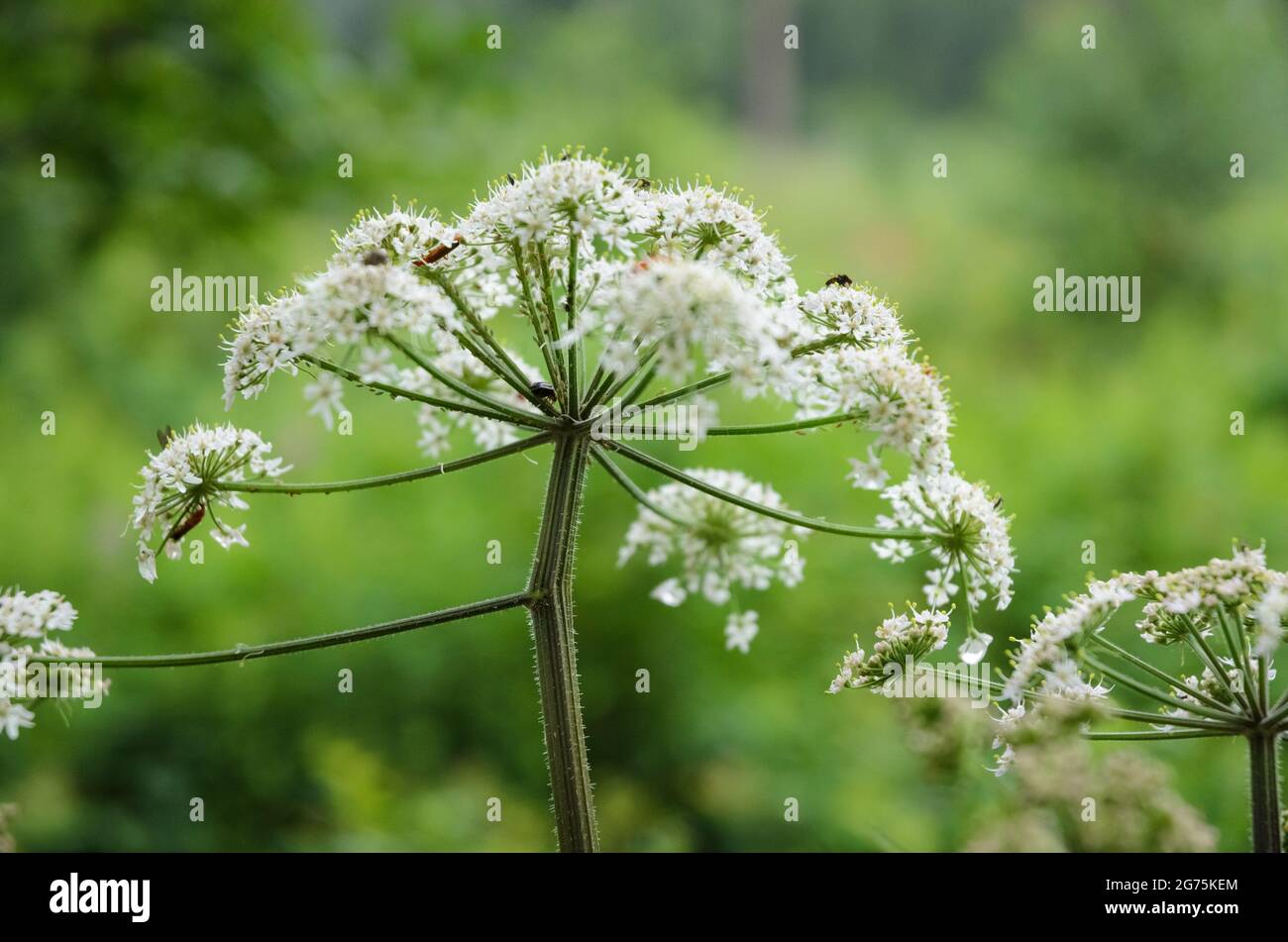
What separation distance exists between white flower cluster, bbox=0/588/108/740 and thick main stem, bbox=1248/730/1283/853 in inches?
64.7

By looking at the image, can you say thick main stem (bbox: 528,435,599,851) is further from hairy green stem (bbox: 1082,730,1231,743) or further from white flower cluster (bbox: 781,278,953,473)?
hairy green stem (bbox: 1082,730,1231,743)

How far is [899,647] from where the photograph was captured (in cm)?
170

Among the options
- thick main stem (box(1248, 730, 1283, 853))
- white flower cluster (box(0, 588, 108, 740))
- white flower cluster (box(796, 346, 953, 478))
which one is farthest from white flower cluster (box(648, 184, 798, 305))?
white flower cluster (box(0, 588, 108, 740))

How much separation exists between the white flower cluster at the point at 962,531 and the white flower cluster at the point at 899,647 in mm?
64

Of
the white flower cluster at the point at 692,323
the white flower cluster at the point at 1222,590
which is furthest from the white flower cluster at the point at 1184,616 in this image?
the white flower cluster at the point at 692,323

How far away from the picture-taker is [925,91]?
48.6ft

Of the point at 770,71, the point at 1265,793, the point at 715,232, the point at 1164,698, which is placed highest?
the point at 770,71

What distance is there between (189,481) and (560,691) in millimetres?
697

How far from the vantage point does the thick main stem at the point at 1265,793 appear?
144 centimetres

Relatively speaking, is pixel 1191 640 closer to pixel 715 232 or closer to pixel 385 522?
pixel 715 232

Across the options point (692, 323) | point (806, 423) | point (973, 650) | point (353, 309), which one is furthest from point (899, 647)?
point (353, 309)

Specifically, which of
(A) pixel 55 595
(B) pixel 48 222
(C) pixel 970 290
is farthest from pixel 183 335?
(A) pixel 55 595

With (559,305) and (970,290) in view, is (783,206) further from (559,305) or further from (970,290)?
(559,305)

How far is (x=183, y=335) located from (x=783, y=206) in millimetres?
5920
